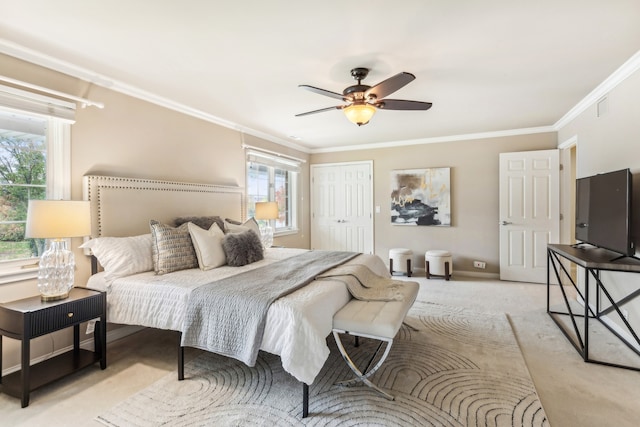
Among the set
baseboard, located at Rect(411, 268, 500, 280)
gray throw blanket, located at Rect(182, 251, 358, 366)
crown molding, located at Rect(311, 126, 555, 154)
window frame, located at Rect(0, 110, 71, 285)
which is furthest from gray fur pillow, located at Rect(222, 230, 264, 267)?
crown molding, located at Rect(311, 126, 555, 154)

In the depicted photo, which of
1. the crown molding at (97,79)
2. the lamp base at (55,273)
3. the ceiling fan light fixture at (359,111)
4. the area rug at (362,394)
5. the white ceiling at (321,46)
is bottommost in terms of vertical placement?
the area rug at (362,394)

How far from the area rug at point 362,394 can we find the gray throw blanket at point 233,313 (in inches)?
12.5

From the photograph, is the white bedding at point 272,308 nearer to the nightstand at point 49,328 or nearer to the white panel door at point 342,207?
the nightstand at point 49,328

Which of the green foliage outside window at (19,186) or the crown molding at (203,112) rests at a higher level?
the crown molding at (203,112)

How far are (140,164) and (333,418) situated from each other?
2.87 meters

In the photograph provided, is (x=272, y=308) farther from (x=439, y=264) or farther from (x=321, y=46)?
(x=439, y=264)

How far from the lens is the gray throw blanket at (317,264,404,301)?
7.97ft

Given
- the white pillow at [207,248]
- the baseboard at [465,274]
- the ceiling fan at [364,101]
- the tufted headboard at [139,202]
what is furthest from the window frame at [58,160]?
the baseboard at [465,274]

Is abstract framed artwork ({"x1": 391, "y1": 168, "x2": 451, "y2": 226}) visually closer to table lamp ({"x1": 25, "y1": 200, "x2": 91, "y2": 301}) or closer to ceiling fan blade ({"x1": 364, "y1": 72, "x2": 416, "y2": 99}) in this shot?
ceiling fan blade ({"x1": 364, "y1": 72, "x2": 416, "y2": 99})

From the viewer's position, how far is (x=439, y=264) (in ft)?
16.5

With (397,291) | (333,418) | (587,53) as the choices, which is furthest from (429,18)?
(333,418)

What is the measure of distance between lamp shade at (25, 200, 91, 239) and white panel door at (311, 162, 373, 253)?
175 inches

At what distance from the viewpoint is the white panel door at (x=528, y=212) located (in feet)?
15.3

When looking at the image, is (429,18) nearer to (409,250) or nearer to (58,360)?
(58,360)
